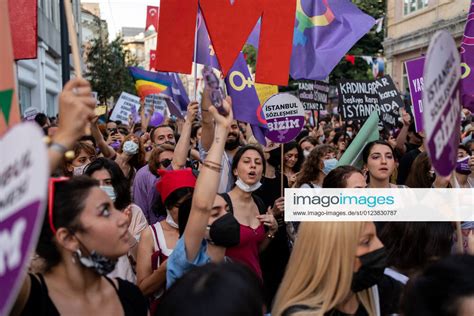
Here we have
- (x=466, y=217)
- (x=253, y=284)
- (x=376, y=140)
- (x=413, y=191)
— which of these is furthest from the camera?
(x=376, y=140)

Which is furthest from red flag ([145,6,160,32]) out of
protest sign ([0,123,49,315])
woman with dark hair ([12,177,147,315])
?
protest sign ([0,123,49,315])

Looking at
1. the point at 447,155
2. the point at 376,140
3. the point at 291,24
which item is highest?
the point at 291,24

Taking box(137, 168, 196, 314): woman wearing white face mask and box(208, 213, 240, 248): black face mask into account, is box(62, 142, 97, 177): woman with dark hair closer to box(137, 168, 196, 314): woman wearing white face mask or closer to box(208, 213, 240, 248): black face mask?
box(137, 168, 196, 314): woman wearing white face mask

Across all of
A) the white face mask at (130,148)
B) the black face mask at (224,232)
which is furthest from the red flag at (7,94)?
the white face mask at (130,148)

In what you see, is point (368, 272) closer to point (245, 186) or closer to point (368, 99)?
point (245, 186)

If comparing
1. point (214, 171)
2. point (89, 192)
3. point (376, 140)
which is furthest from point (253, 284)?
point (376, 140)

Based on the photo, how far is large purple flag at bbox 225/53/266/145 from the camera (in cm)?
596

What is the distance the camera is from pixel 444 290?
1.96m

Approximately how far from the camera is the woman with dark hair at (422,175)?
506 cm

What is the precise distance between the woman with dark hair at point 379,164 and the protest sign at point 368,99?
163 inches

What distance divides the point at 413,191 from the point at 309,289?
2.53 meters

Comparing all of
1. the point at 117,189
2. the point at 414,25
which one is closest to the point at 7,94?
the point at 117,189

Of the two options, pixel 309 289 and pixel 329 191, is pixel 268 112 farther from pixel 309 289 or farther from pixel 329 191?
pixel 309 289

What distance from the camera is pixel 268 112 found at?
22.2ft
